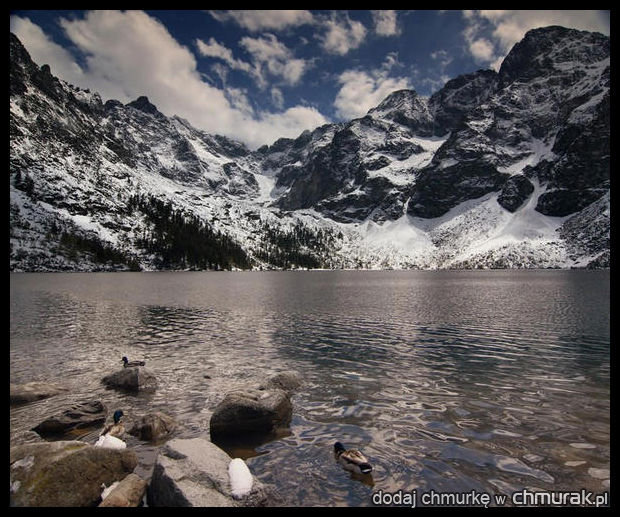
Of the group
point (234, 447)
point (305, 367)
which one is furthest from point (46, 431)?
point (305, 367)

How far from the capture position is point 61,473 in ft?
37.6

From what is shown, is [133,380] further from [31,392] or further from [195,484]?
[195,484]

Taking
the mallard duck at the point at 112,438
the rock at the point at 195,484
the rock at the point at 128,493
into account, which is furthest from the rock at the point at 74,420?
the rock at the point at 195,484

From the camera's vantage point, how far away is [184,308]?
201 feet

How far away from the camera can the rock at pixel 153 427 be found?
16.3 meters

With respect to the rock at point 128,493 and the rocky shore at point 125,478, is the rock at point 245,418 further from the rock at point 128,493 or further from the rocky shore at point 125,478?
the rock at point 128,493

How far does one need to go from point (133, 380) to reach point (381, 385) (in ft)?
48.3

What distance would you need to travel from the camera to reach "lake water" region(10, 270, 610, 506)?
13.3m

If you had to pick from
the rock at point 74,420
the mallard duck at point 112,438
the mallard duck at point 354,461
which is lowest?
the rock at point 74,420

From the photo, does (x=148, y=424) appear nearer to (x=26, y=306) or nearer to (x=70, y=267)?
(x=26, y=306)

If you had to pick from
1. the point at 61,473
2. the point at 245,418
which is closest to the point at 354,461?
the point at 245,418

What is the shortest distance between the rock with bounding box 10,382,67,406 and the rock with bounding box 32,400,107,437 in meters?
4.12

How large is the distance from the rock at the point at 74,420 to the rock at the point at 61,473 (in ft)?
15.1

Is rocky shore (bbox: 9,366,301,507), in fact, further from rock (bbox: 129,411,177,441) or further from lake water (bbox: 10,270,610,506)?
rock (bbox: 129,411,177,441)
